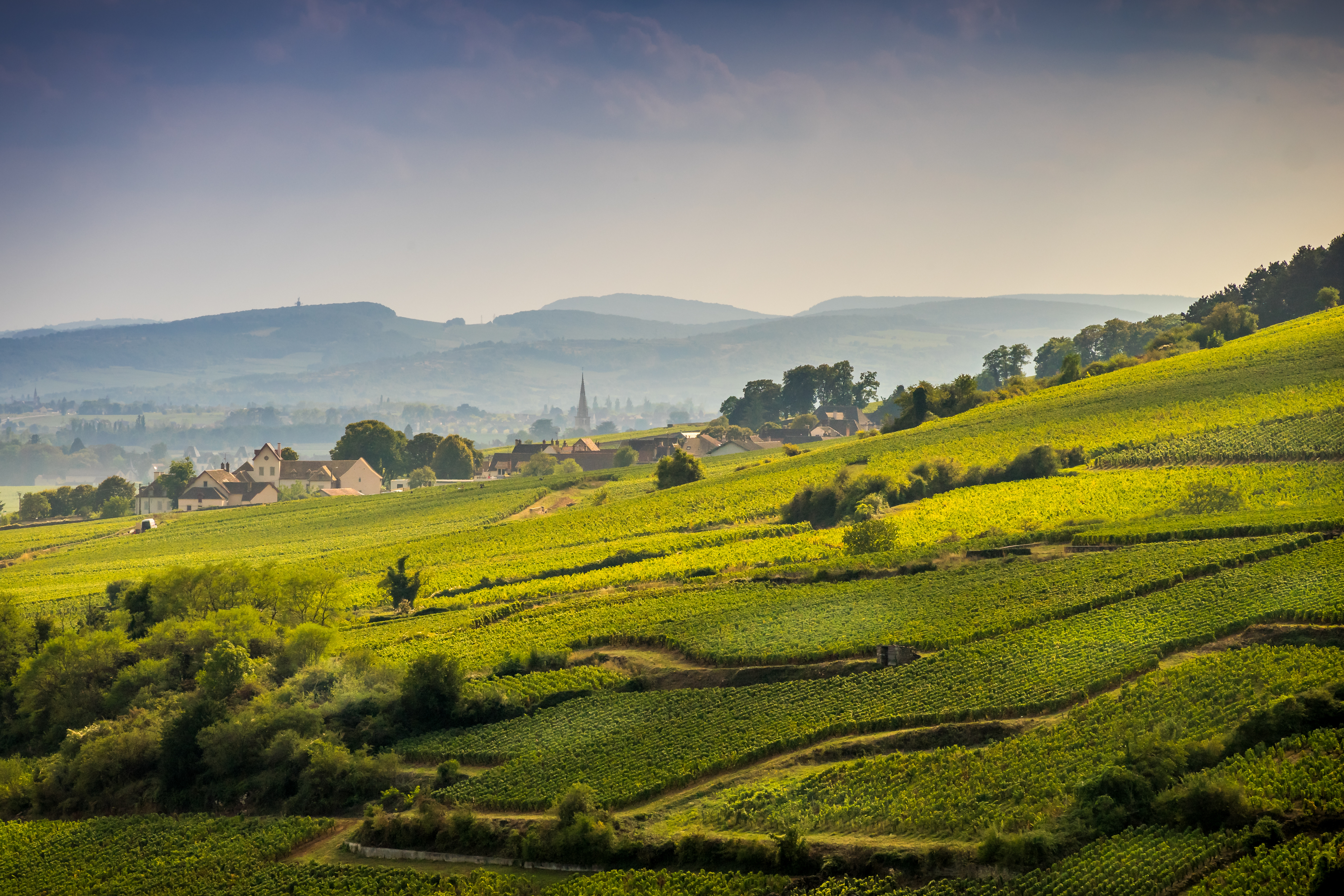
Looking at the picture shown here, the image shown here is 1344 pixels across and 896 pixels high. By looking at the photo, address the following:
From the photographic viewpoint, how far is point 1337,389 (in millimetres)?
69250

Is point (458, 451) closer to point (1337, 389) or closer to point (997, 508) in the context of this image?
point (997, 508)

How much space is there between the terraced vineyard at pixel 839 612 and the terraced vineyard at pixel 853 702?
6.24ft

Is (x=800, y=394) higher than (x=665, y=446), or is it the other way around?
(x=800, y=394)

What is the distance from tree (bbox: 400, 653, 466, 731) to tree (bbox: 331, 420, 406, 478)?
107m

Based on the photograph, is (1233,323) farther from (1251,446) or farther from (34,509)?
(34,509)

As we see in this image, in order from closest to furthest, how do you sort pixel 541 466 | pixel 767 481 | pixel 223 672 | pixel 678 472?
1. pixel 223 672
2. pixel 767 481
3. pixel 678 472
4. pixel 541 466

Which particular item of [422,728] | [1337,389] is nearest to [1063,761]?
[422,728]

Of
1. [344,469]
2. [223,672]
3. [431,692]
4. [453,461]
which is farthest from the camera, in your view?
[453,461]

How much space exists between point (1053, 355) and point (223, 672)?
146 m

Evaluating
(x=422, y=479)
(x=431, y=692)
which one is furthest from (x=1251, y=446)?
(x=422, y=479)

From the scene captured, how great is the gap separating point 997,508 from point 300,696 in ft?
130

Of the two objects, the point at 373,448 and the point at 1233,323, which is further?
the point at 373,448

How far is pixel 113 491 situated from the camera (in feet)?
429

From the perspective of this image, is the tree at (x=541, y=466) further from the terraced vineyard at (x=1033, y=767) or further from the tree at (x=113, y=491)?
the terraced vineyard at (x=1033, y=767)
